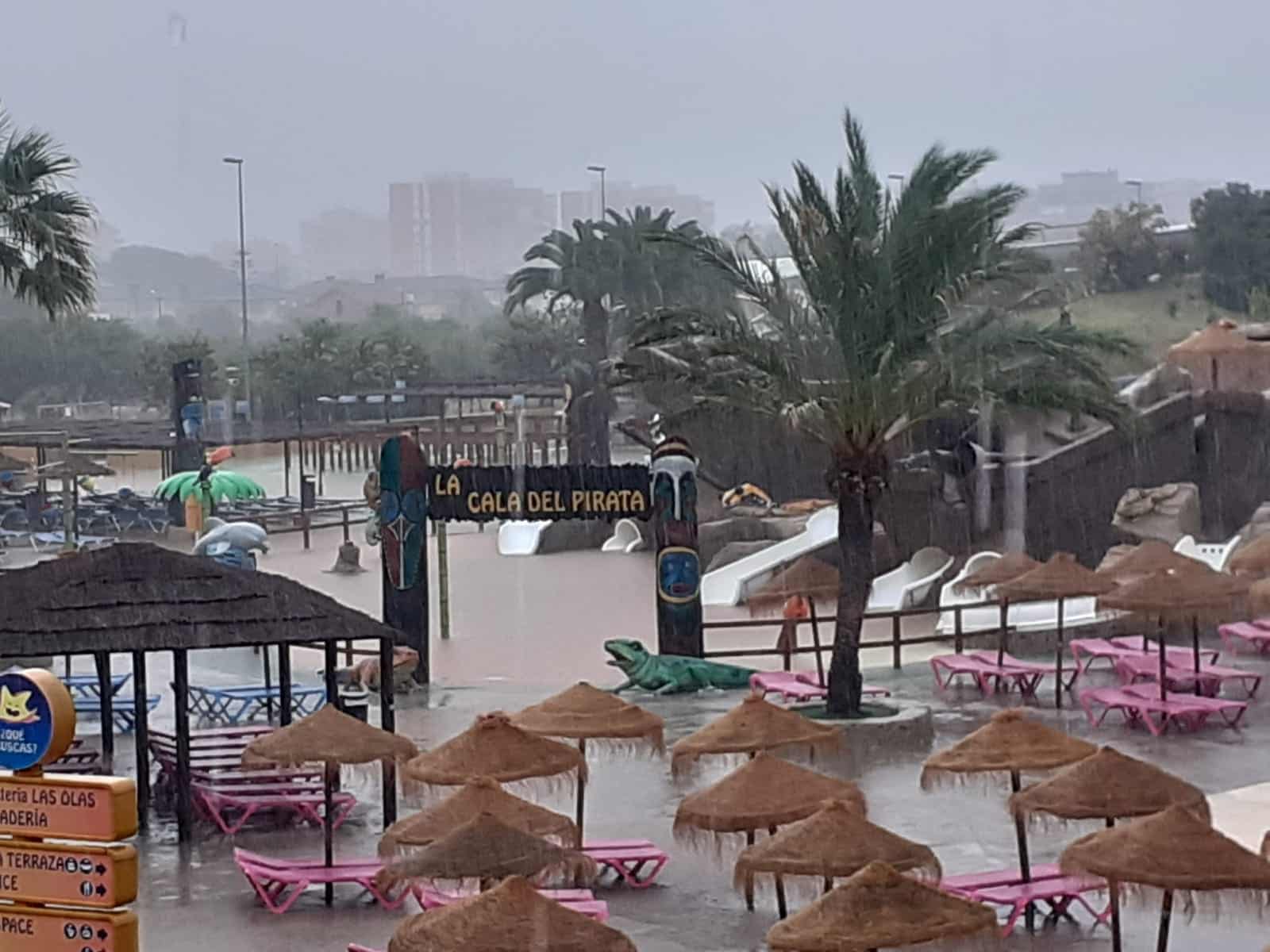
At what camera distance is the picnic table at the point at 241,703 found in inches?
782

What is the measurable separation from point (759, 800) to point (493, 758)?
80.5 inches

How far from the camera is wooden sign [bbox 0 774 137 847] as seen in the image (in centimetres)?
720

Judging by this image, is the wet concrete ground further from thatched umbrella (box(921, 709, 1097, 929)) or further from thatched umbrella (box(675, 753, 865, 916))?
thatched umbrella (box(921, 709, 1097, 929))

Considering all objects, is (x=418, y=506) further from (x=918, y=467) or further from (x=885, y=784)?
(x=918, y=467)

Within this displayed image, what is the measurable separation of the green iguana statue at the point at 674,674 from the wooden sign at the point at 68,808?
16.1 meters

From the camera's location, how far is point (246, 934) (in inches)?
491

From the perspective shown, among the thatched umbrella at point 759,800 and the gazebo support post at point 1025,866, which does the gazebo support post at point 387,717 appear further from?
the gazebo support post at point 1025,866

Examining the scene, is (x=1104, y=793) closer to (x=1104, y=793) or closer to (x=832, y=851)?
(x=1104, y=793)

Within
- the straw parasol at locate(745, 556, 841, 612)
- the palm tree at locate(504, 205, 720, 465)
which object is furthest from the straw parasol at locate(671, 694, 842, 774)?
the palm tree at locate(504, 205, 720, 465)

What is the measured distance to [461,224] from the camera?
130625mm

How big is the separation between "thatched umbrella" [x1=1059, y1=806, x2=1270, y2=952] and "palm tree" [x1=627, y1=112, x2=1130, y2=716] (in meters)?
9.71

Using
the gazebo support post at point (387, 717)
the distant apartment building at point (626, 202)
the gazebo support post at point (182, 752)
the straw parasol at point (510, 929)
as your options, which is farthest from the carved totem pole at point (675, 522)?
the distant apartment building at point (626, 202)

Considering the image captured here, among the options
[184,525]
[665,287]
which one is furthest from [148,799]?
[665,287]

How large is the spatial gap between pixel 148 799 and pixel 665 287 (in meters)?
53.5
